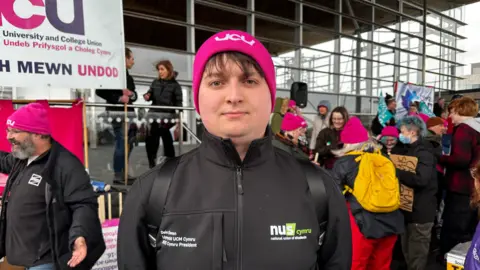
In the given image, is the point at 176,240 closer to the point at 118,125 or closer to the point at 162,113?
the point at 118,125

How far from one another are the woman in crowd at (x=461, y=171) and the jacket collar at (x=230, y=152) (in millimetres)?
3679

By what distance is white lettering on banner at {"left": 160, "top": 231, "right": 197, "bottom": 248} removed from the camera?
3.90ft

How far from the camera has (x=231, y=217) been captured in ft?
3.93

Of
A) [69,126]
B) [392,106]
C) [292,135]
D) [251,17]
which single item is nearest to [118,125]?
[69,126]

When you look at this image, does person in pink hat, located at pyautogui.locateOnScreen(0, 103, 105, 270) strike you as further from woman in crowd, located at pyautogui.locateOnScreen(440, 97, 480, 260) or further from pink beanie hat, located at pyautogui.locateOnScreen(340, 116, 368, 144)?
woman in crowd, located at pyautogui.locateOnScreen(440, 97, 480, 260)

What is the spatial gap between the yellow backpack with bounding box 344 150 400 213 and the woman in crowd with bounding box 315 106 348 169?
1288mm

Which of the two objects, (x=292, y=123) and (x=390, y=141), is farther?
(x=292, y=123)

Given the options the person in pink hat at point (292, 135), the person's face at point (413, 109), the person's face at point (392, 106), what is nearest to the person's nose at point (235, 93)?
the person in pink hat at point (292, 135)

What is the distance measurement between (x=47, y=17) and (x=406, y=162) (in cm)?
371

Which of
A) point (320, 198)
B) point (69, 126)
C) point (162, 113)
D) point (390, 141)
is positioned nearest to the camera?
point (320, 198)

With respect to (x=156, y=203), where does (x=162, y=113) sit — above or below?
above

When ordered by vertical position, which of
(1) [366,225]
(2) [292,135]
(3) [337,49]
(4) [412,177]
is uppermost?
(3) [337,49]

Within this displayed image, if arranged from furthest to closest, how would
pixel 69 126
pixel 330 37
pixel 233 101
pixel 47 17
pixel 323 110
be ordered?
pixel 330 37 → pixel 323 110 → pixel 69 126 → pixel 47 17 → pixel 233 101

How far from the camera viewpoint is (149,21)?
8.41 meters
